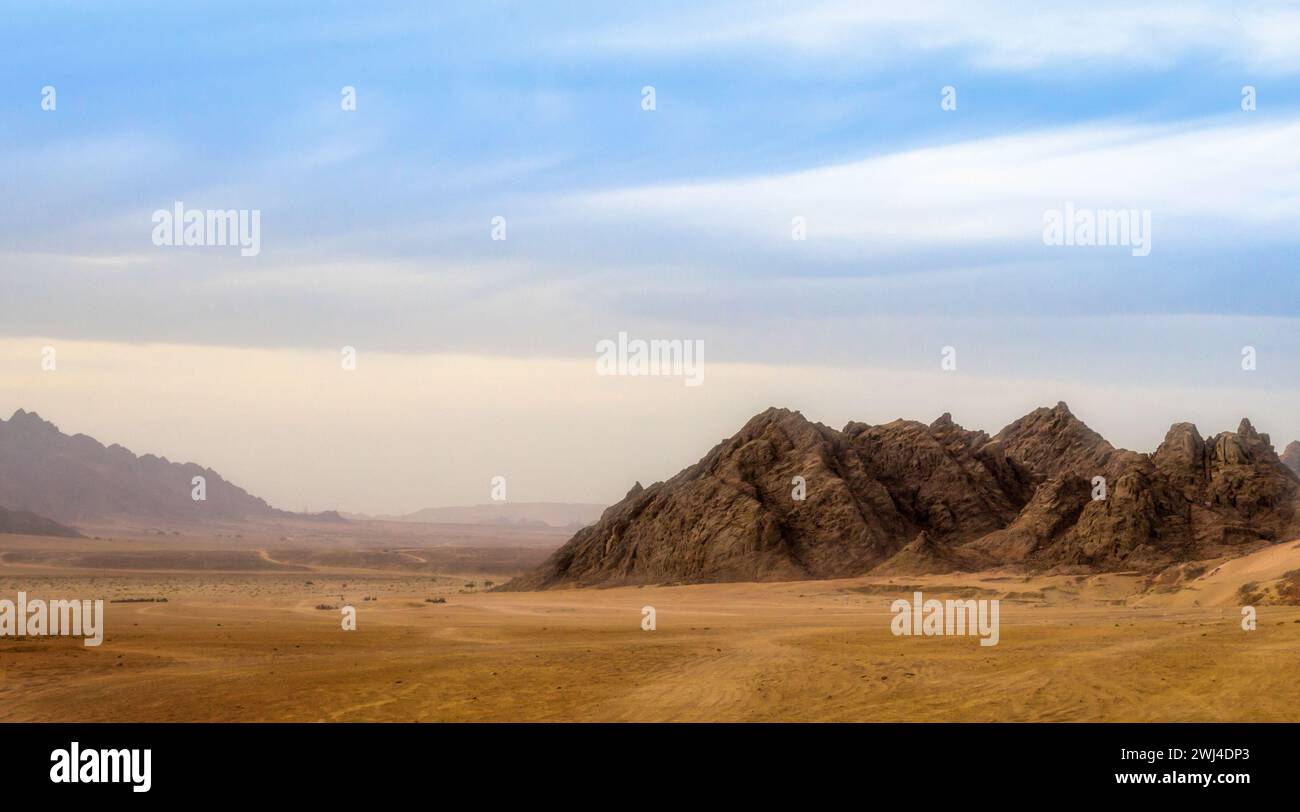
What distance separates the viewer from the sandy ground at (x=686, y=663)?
846 inches

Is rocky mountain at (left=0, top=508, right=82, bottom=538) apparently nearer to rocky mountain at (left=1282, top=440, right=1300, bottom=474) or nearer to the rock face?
the rock face

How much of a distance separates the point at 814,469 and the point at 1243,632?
1623 inches

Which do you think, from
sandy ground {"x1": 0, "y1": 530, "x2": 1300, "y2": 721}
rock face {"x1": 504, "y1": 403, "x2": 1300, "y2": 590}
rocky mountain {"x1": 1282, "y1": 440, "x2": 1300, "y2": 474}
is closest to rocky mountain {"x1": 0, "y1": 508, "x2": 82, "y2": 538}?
rock face {"x1": 504, "y1": 403, "x2": 1300, "y2": 590}

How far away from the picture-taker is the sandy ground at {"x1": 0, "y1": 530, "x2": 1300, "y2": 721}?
2150cm

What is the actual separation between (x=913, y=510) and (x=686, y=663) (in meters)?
47.1

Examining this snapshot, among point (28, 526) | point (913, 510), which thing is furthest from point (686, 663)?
point (28, 526)

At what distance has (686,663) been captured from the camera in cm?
2812

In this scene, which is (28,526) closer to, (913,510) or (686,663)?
A: (913,510)

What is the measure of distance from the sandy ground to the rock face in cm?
1031

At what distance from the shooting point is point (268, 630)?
39.1 meters

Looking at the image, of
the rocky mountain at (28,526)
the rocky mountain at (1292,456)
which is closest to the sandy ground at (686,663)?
the rocky mountain at (1292,456)
